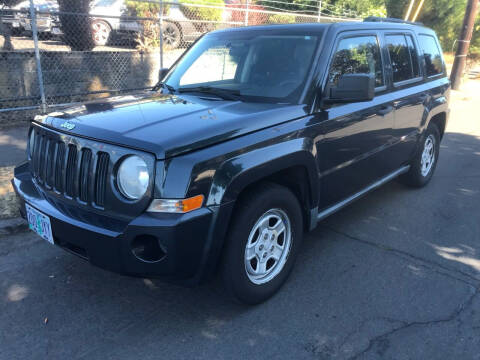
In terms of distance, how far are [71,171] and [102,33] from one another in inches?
370

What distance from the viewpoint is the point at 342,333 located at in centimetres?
287

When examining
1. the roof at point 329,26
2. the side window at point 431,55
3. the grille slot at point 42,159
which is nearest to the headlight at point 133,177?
the grille slot at point 42,159

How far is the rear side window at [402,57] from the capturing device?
439 centimetres

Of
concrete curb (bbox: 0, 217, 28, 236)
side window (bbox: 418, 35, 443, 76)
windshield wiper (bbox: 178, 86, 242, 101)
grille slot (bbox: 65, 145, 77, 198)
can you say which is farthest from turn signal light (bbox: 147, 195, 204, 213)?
side window (bbox: 418, 35, 443, 76)

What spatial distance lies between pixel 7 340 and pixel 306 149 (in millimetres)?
2356

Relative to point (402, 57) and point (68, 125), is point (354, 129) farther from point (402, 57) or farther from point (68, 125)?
point (68, 125)

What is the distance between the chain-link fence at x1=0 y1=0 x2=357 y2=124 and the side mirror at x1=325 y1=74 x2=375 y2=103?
5721 mm

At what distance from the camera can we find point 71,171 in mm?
2752

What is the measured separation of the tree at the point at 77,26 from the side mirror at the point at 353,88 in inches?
294

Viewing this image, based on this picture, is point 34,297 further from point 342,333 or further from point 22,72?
point 22,72

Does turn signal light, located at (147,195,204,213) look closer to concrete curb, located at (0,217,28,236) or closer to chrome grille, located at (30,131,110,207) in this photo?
chrome grille, located at (30,131,110,207)

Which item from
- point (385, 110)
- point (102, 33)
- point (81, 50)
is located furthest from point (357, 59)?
point (102, 33)

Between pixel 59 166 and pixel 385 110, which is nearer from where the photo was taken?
pixel 59 166

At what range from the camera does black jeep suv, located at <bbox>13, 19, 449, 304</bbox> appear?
2494 millimetres
